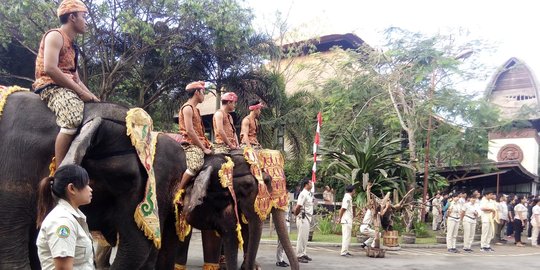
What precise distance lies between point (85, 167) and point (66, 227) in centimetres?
108

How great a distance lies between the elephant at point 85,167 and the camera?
3391 mm

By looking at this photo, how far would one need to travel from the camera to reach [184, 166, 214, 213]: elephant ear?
5.56m

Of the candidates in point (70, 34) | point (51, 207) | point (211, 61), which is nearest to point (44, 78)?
point (70, 34)

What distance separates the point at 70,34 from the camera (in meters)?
3.82

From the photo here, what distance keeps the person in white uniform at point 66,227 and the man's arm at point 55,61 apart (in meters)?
0.99

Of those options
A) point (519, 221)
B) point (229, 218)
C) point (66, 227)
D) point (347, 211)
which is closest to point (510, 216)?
point (519, 221)

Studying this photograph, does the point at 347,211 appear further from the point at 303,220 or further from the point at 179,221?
the point at 179,221

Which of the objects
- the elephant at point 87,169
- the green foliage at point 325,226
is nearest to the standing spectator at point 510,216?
the green foliage at point 325,226

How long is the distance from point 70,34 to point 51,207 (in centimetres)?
142

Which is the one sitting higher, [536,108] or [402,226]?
[536,108]

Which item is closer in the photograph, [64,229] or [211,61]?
[64,229]

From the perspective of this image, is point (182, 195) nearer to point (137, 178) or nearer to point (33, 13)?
point (137, 178)

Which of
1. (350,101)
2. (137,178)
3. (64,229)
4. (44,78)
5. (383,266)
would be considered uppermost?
(350,101)

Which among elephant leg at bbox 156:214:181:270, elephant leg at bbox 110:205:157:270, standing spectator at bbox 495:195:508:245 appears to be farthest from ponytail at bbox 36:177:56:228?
standing spectator at bbox 495:195:508:245
